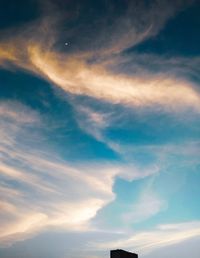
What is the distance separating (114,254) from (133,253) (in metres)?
3.02

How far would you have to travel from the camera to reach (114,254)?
33.8m

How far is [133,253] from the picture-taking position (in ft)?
117
